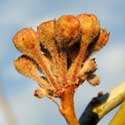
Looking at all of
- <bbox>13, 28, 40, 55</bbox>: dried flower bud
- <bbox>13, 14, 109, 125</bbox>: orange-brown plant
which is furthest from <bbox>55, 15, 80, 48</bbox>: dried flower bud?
<bbox>13, 28, 40, 55</bbox>: dried flower bud

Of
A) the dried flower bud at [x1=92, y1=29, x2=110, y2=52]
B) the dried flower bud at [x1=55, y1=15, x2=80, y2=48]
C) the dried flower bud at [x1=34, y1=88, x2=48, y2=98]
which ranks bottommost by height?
the dried flower bud at [x1=34, y1=88, x2=48, y2=98]

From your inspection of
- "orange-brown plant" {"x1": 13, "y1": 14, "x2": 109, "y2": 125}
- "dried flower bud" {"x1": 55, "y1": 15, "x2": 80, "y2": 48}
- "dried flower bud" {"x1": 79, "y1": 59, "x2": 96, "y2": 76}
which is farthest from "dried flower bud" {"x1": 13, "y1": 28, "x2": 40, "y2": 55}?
"dried flower bud" {"x1": 79, "y1": 59, "x2": 96, "y2": 76}

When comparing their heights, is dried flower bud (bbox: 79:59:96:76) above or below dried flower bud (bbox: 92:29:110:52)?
below

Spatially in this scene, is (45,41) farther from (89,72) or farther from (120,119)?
(120,119)

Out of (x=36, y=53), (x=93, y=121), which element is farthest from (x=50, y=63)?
(x=93, y=121)

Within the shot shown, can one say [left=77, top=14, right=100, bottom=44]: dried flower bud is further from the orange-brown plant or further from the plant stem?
the plant stem

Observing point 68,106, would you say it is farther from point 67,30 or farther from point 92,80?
point 67,30

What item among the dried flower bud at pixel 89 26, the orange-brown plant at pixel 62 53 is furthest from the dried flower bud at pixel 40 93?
the dried flower bud at pixel 89 26

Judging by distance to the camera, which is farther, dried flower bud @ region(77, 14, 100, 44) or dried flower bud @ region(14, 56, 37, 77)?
dried flower bud @ region(14, 56, 37, 77)
